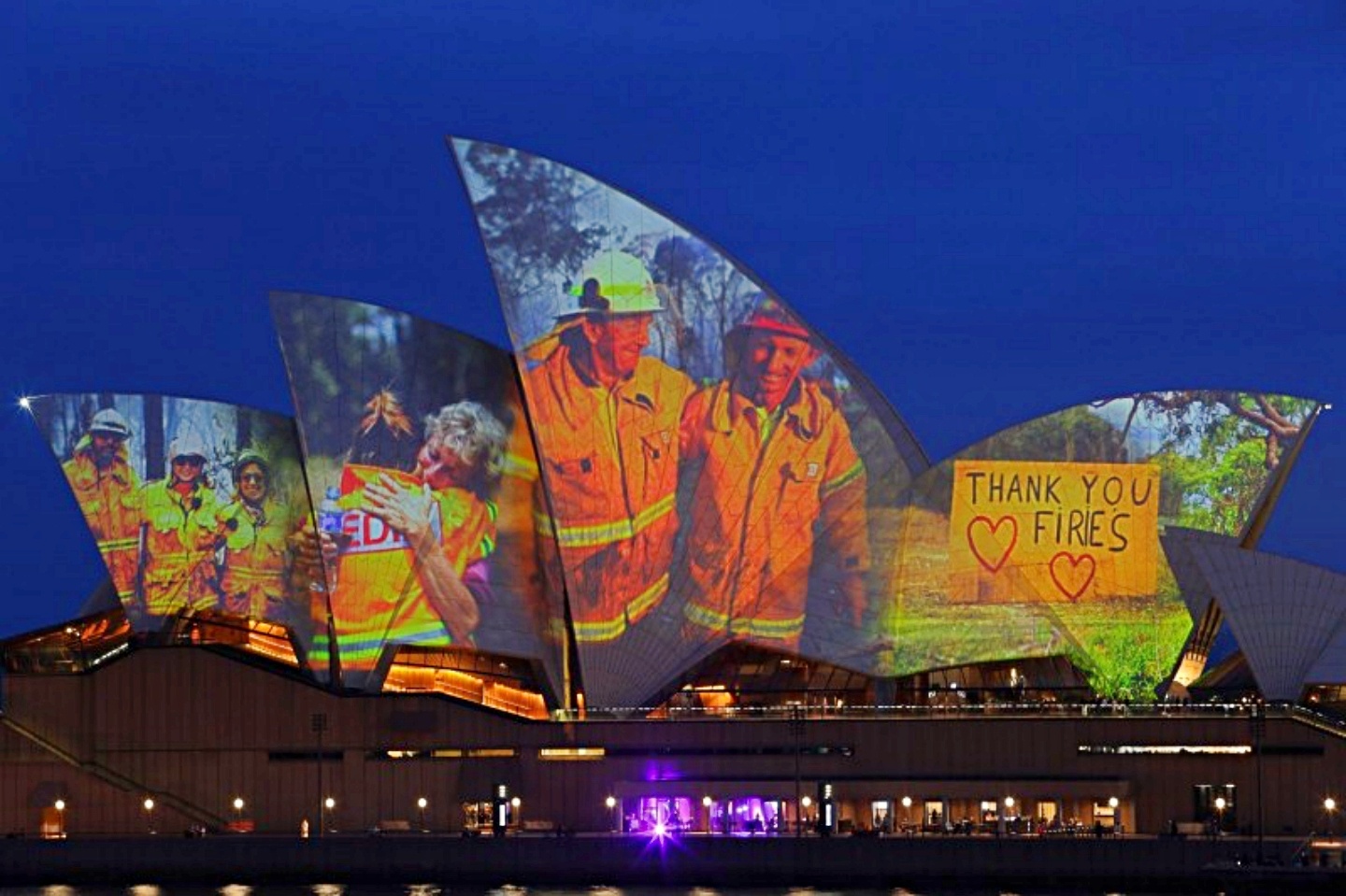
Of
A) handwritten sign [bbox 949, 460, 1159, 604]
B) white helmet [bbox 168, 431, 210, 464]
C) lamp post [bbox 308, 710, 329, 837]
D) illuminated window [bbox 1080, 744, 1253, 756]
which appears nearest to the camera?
illuminated window [bbox 1080, 744, 1253, 756]

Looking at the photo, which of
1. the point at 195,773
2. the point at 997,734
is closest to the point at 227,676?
the point at 195,773

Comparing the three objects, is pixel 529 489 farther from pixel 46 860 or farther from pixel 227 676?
pixel 46 860

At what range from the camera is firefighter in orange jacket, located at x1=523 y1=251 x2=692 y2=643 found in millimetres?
86438

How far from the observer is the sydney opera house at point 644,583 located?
85438 millimetres

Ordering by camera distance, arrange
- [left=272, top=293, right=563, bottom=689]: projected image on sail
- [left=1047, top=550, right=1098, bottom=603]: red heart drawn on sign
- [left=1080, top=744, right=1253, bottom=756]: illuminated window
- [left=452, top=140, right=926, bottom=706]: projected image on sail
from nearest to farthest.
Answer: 1. [left=1080, top=744, right=1253, bottom=756]: illuminated window
2. [left=452, top=140, right=926, bottom=706]: projected image on sail
3. [left=1047, top=550, right=1098, bottom=603]: red heart drawn on sign
4. [left=272, top=293, right=563, bottom=689]: projected image on sail

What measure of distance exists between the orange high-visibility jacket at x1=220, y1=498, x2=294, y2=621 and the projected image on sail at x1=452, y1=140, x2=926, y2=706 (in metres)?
9.74

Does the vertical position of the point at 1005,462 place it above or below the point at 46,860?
above

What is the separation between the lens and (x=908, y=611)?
86812 mm

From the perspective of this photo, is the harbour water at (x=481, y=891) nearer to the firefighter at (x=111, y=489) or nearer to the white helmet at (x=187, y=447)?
the firefighter at (x=111, y=489)

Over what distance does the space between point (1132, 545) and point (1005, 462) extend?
486cm

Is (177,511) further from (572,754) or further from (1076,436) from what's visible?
(1076,436)

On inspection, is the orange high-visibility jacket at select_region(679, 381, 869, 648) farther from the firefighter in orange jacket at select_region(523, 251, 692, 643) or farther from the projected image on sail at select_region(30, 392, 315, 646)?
the projected image on sail at select_region(30, 392, 315, 646)

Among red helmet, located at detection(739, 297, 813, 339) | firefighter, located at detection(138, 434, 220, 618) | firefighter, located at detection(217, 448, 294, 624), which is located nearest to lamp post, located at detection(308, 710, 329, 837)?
firefighter, located at detection(217, 448, 294, 624)

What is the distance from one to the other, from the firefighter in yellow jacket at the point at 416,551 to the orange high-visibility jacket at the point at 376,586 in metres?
0.03
